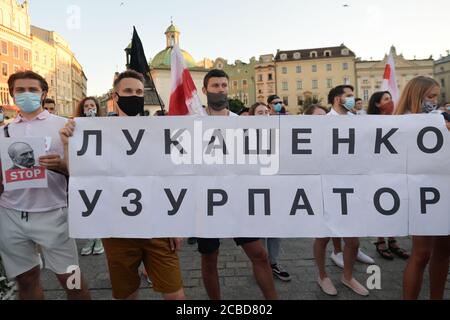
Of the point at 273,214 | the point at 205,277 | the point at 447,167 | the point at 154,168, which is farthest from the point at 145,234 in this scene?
the point at 447,167

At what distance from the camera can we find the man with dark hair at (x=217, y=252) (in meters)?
2.72

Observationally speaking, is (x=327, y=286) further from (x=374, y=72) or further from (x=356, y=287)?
(x=374, y=72)

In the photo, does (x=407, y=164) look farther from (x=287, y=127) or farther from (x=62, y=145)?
(x=62, y=145)

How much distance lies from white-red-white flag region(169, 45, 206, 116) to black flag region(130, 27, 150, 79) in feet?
1.63

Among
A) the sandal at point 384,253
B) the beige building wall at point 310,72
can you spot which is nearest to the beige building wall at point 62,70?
the beige building wall at point 310,72

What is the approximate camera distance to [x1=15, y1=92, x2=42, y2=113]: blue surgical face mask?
2668 millimetres

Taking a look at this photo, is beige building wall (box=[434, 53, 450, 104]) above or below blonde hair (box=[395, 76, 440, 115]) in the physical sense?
above

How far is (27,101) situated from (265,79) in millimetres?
83547

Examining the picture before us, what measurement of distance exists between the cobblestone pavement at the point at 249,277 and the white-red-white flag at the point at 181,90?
1.90 metres

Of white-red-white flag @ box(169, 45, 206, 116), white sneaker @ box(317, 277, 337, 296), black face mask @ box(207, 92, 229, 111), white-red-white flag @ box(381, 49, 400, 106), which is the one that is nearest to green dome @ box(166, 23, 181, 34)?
white-red-white flag @ box(381, 49, 400, 106)

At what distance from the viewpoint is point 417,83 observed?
9.52ft

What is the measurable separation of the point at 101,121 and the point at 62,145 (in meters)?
0.41

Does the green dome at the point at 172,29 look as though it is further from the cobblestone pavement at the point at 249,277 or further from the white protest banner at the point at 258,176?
the white protest banner at the point at 258,176

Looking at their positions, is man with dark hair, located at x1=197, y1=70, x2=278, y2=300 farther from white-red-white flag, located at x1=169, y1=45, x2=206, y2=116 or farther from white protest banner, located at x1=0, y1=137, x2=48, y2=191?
white protest banner, located at x1=0, y1=137, x2=48, y2=191
